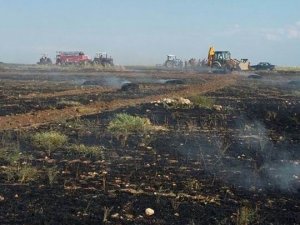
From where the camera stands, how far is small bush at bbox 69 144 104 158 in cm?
876

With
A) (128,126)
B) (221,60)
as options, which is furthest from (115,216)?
(221,60)

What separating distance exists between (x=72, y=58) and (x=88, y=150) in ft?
216

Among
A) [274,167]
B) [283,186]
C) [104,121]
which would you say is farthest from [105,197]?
[104,121]

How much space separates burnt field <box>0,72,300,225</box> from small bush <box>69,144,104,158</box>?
0.04 metres

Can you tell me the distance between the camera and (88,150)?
8883 millimetres

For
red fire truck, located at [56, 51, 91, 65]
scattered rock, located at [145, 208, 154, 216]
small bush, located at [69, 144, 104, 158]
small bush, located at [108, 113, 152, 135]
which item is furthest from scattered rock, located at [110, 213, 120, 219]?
red fire truck, located at [56, 51, 91, 65]

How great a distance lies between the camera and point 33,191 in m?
6.36

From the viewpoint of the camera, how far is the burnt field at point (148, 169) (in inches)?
224

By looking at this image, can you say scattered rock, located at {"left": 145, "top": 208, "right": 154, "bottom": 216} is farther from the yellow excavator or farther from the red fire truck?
the red fire truck

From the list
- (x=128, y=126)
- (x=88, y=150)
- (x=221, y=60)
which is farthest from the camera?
(x=221, y=60)

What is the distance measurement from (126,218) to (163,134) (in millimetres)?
5857

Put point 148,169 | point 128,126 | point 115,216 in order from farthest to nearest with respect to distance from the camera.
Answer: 1. point 128,126
2. point 148,169
3. point 115,216

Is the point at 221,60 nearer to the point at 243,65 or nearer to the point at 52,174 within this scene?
the point at 243,65

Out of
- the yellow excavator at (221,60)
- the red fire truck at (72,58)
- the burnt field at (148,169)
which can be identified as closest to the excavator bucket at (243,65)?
the yellow excavator at (221,60)
